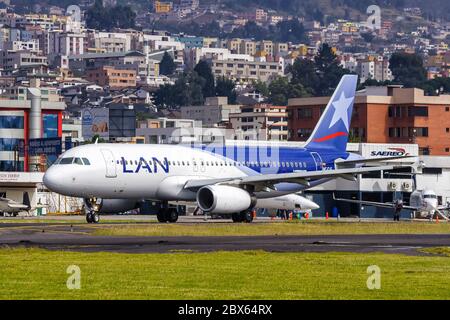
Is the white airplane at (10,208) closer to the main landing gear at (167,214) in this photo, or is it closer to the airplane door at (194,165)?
the main landing gear at (167,214)

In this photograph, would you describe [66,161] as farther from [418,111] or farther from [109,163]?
[418,111]

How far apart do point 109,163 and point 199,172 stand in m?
7.17

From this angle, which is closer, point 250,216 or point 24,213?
point 250,216

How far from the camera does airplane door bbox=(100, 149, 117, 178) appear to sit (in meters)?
71.7

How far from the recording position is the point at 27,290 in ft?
102

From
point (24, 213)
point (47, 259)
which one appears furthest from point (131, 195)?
point (24, 213)

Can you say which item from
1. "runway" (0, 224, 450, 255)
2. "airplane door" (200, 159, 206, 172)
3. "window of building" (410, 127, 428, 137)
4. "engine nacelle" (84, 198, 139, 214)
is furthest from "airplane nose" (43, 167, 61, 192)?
"window of building" (410, 127, 428, 137)

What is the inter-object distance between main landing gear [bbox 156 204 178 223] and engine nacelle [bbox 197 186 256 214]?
2.85 meters

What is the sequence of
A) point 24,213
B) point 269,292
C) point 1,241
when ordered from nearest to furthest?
point 269,292 → point 1,241 → point 24,213

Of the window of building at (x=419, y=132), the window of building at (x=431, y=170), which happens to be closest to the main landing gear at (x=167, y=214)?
the window of building at (x=431, y=170)

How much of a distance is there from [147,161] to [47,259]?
33.7m
